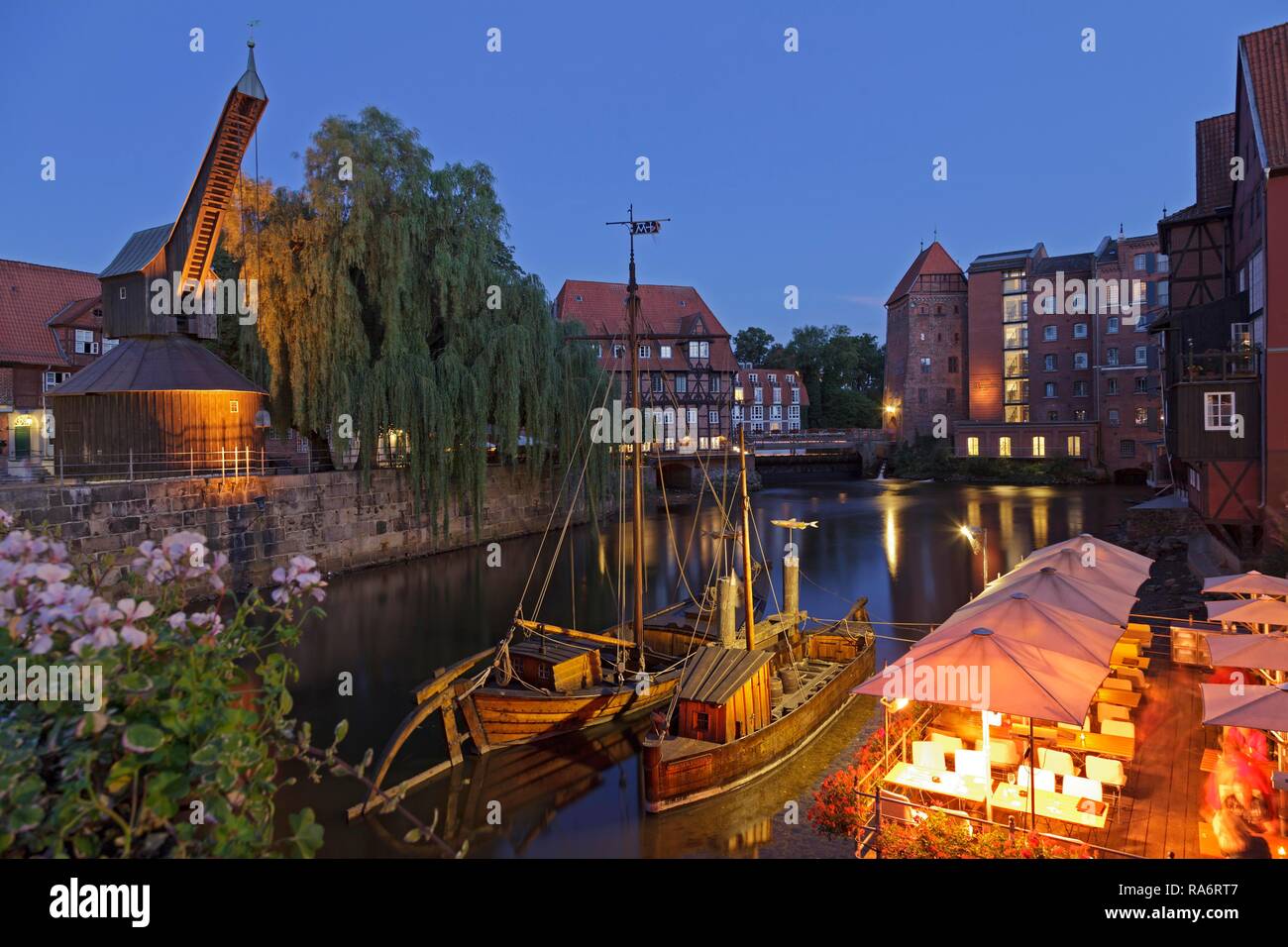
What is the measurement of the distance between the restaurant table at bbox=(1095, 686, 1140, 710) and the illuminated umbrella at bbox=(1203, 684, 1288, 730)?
3.10 metres

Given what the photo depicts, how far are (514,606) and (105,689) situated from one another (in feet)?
66.9

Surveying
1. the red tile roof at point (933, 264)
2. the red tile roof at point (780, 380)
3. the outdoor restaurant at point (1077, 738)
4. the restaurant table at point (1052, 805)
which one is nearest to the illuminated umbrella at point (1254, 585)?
the outdoor restaurant at point (1077, 738)

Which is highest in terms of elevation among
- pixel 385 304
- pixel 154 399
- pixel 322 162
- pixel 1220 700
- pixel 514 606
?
pixel 322 162

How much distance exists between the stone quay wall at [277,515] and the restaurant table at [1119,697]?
1516 cm

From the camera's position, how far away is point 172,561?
2.48 m

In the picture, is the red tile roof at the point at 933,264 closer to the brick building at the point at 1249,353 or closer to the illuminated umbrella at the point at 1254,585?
the brick building at the point at 1249,353

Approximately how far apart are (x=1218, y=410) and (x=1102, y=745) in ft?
44.2

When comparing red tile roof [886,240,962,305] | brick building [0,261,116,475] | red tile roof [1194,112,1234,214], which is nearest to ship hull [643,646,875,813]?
red tile roof [1194,112,1234,214]

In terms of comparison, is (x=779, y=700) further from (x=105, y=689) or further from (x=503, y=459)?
(x=503, y=459)

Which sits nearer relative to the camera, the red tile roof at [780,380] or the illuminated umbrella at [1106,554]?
the illuminated umbrella at [1106,554]

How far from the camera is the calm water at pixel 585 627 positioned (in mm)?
9844

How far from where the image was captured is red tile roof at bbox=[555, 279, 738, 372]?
190 ft

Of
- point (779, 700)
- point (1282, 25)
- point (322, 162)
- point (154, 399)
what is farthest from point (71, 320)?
point (1282, 25)

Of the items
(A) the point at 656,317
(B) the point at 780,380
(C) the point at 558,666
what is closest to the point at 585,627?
(C) the point at 558,666
